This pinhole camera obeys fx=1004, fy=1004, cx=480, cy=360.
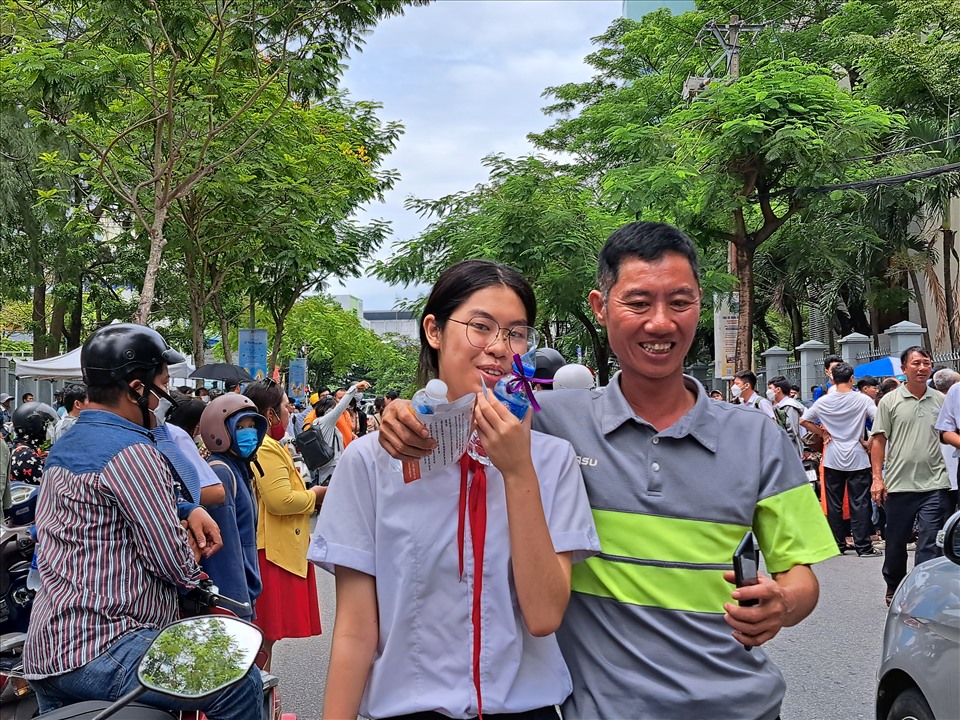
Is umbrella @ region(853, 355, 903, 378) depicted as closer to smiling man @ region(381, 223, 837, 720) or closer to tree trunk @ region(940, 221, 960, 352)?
tree trunk @ region(940, 221, 960, 352)

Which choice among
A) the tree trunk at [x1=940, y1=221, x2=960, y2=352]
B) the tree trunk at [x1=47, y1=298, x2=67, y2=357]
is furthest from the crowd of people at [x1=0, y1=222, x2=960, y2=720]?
the tree trunk at [x1=47, y1=298, x2=67, y2=357]

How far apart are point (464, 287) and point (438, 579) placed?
0.64 metres

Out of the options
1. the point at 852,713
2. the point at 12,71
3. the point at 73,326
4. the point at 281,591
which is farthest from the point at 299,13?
the point at 73,326

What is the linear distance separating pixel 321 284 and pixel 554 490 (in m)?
21.1

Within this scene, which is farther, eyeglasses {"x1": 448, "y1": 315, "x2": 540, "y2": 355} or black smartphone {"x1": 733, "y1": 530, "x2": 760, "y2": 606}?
eyeglasses {"x1": 448, "y1": 315, "x2": 540, "y2": 355}

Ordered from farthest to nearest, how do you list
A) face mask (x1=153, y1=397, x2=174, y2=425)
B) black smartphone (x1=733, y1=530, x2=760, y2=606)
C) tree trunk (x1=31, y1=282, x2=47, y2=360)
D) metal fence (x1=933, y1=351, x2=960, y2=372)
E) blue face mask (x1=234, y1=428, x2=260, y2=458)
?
tree trunk (x1=31, y1=282, x2=47, y2=360)
metal fence (x1=933, y1=351, x2=960, y2=372)
blue face mask (x1=234, y1=428, x2=260, y2=458)
face mask (x1=153, y1=397, x2=174, y2=425)
black smartphone (x1=733, y1=530, x2=760, y2=606)

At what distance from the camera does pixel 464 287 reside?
2.23m

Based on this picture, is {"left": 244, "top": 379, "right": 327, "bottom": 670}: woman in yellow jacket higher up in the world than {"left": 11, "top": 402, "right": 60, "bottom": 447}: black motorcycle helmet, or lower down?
lower down

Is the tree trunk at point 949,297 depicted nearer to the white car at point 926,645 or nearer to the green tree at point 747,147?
the green tree at point 747,147

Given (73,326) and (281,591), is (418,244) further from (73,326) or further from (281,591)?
(281,591)

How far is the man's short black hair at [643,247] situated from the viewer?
7.26 feet

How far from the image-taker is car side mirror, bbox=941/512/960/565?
319cm

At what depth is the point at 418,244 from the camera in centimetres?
2077

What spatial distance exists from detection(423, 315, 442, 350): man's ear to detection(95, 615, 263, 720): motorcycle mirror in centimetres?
77
